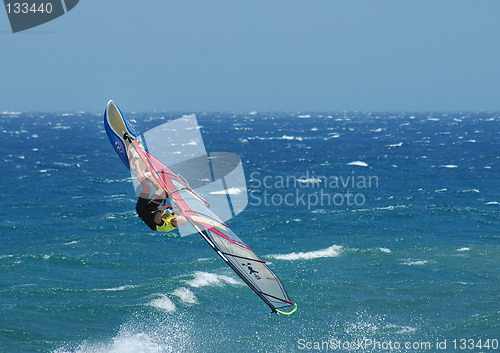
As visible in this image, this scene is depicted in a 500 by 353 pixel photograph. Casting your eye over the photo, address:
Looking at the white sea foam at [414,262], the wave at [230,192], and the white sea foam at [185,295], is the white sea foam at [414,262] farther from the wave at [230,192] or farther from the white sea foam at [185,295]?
the wave at [230,192]

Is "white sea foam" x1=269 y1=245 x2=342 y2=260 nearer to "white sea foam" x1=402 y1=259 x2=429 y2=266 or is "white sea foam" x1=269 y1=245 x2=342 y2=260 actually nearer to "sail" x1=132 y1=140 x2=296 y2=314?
"white sea foam" x1=402 y1=259 x2=429 y2=266

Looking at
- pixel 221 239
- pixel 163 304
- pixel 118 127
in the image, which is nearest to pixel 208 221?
pixel 221 239

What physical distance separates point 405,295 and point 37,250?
23985 mm

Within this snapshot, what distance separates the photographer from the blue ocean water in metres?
24.4

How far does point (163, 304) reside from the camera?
2736 cm

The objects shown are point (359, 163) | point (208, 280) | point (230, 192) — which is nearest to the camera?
point (208, 280)

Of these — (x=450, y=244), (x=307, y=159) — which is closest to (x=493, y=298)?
(x=450, y=244)

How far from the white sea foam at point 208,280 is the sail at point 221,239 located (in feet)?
58.8

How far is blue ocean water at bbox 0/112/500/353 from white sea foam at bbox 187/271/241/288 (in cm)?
12

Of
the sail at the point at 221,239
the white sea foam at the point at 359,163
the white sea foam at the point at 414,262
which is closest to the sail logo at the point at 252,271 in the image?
the sail at the point at 221,239

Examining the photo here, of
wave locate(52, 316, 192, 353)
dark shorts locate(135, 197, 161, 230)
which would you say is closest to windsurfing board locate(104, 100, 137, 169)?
dark shorts locate(135, 197, 161, 230)

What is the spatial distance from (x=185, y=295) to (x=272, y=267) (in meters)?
6.78

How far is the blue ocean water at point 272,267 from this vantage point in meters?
24.4

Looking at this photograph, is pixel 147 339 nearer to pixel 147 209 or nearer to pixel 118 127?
pixel 147 209
